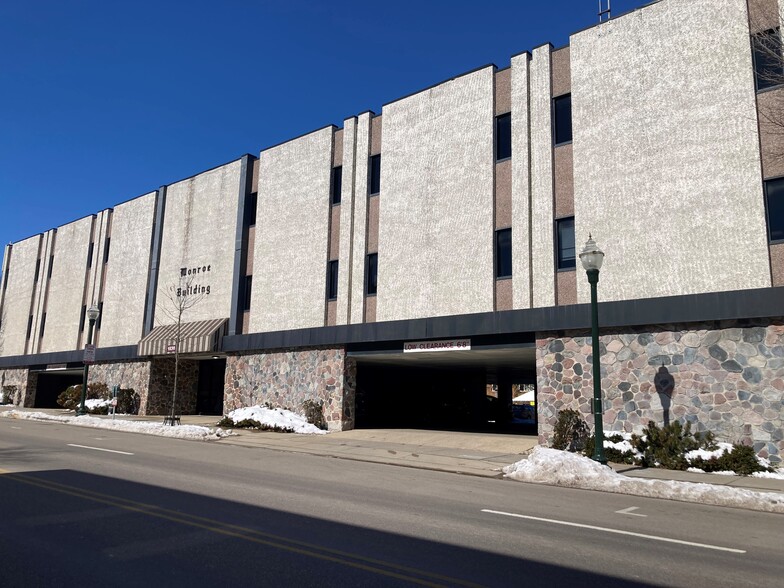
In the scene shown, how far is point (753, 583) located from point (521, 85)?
1788 cm

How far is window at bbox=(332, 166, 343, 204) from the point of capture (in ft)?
85.5

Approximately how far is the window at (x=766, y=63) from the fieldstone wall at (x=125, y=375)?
30.2 metres

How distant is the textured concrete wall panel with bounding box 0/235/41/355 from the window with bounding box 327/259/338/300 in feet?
98.2

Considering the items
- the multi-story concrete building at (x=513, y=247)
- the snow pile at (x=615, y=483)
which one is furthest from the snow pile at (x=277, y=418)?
the snow pile at (x=615, y=483)

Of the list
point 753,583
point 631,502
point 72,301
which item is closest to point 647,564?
point 753,583

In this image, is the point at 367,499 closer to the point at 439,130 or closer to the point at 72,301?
the point at 439,130

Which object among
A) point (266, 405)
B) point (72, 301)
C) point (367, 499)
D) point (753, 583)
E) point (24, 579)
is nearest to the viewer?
point (24, 579)

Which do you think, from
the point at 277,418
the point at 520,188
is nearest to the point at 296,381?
the point at 277,418

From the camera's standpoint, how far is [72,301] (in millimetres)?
39469

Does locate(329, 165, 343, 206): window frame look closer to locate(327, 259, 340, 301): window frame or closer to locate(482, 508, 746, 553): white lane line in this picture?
locate(327, 259, 340, 301): window frame

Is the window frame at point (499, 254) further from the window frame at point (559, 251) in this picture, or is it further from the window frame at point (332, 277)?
the window frame at point (332, 277)

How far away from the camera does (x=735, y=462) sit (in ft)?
46.1

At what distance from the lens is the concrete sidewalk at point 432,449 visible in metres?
13.6

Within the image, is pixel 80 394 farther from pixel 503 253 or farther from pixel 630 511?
pixel 630 511
